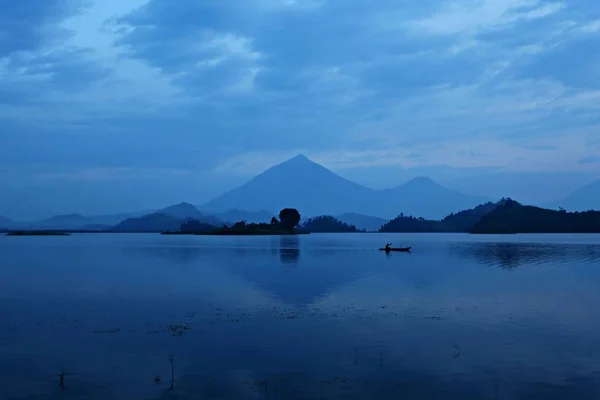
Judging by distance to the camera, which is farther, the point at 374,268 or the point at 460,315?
the point at 374,268

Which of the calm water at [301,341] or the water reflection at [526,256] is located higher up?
the water reflection at [526,256]

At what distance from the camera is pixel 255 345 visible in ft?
93.6

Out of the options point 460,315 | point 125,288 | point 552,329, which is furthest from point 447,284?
point 125,288

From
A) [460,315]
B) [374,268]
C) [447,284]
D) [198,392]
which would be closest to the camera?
[198,392]

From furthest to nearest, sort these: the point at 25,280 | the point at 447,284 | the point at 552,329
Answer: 1. the point at 25,280
2. the point at 447,284
3. the point at 552,329

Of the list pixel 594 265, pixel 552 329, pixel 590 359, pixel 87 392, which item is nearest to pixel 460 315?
pixel 552 329

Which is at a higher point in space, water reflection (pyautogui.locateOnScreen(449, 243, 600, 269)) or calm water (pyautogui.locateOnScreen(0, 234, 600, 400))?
water reflection (pyautogui.locateOnScreen(449, 243, 600, 269))

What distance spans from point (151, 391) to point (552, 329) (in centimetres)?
2324

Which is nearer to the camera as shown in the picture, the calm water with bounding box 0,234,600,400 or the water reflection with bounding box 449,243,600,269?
the calm water with bounding box 0,234,600,400

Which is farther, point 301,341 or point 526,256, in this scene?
point 526,256

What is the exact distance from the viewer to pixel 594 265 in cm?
8388

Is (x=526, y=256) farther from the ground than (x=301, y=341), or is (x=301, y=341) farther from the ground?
(x=526, y=256)

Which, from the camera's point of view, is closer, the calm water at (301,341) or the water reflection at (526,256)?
the calm water at (301,341)

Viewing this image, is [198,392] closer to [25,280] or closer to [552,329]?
[552,329]
